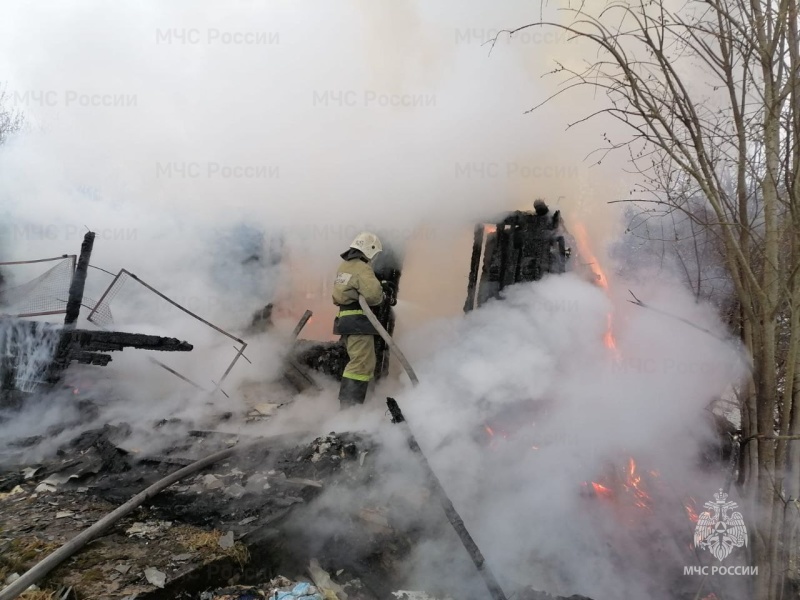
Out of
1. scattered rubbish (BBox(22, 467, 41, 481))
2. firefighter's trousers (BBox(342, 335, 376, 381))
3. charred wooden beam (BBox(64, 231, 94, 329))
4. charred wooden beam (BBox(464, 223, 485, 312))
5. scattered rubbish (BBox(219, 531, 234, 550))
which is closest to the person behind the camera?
scattered rubbish (BBox(219, 531, 234, 550))

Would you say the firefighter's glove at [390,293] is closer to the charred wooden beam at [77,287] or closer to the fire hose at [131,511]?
the fire hose at [131,511]

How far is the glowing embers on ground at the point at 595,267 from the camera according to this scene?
18.8ft

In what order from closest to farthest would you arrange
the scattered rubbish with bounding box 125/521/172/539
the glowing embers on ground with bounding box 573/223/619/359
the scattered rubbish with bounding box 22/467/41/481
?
the scattered rubbish with bounding box 125/521/172/539 → the scattered rubbish with bounding box 22/467/41/481 → the glowing embers on ground with bounding box 573/223/619/359

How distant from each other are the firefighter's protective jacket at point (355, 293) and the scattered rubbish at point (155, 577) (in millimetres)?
3385

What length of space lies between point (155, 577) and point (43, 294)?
545 cm

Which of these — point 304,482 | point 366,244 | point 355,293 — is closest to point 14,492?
point 304,482

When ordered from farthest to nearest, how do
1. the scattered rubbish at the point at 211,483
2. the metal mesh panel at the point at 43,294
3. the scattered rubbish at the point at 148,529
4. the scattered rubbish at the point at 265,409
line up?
the scattered rubbish at the point at 265,409, the metal mesh panel at the point at 43,294, the scattered rubbish at the point at 211,483, the scattered rubbish at the point at 148,529

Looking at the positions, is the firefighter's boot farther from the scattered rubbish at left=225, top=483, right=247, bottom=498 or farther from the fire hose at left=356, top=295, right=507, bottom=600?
the scattered rubbish at left=225, top=483, right=247, bottom=498

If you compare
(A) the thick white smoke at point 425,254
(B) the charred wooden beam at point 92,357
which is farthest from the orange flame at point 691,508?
(B) the charred wooden beam at point 92,357

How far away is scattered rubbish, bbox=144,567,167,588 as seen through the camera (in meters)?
2.95

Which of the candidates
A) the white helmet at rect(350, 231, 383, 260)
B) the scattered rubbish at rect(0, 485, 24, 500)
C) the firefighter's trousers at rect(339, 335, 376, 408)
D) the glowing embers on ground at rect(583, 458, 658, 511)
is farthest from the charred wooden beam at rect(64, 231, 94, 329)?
the glowing embers on ground at rect(583, 458, 658, 511)

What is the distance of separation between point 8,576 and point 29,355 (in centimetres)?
361

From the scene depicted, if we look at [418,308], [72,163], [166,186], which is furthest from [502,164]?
[72,163]

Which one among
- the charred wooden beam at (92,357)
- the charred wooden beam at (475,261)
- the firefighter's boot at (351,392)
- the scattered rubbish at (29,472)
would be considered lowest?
the scattered rubbish at (29,472)
